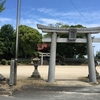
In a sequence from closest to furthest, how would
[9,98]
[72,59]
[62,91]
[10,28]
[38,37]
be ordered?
[9,98], [62,91], [38,37], [72,59], [10,28]

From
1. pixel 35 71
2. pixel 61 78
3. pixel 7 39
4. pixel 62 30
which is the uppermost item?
pixel 7 39

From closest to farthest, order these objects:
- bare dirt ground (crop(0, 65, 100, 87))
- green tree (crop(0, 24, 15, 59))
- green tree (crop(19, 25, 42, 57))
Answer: bare dirt ground (crop(0, 65, 100, 87)) < green tree (crop(19, 25, 42, 57)) < green tree (crop(0, 24, 15, 59))

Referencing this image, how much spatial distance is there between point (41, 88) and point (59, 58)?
3476 centimetres

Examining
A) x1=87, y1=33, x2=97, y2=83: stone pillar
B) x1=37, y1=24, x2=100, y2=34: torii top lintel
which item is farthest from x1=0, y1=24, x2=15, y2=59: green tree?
x1=87, y1=33, x2=97, y2=83: stone pillar

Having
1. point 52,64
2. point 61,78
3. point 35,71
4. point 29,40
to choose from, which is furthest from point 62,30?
point 29,40

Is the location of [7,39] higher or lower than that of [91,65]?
higher

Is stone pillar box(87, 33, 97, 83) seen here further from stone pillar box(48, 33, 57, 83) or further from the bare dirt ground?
stone pillar box(48, 33, 57, 83)

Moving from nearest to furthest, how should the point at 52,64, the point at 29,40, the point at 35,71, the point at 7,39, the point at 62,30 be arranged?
the point at 52,64 → the point at 62,30 → the point at 35,71 → the point at 29,40 → the point at 7,39

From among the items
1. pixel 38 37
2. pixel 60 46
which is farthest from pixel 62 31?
pixel 60 46

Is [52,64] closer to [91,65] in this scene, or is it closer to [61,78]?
[91,65]

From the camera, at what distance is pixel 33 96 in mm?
8141

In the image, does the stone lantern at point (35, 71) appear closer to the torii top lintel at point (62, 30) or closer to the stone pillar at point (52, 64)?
the stone pillar at point (52, 64)

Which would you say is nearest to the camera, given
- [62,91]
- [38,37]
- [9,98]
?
[9,98]

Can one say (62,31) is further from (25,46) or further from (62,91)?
(25,46)
